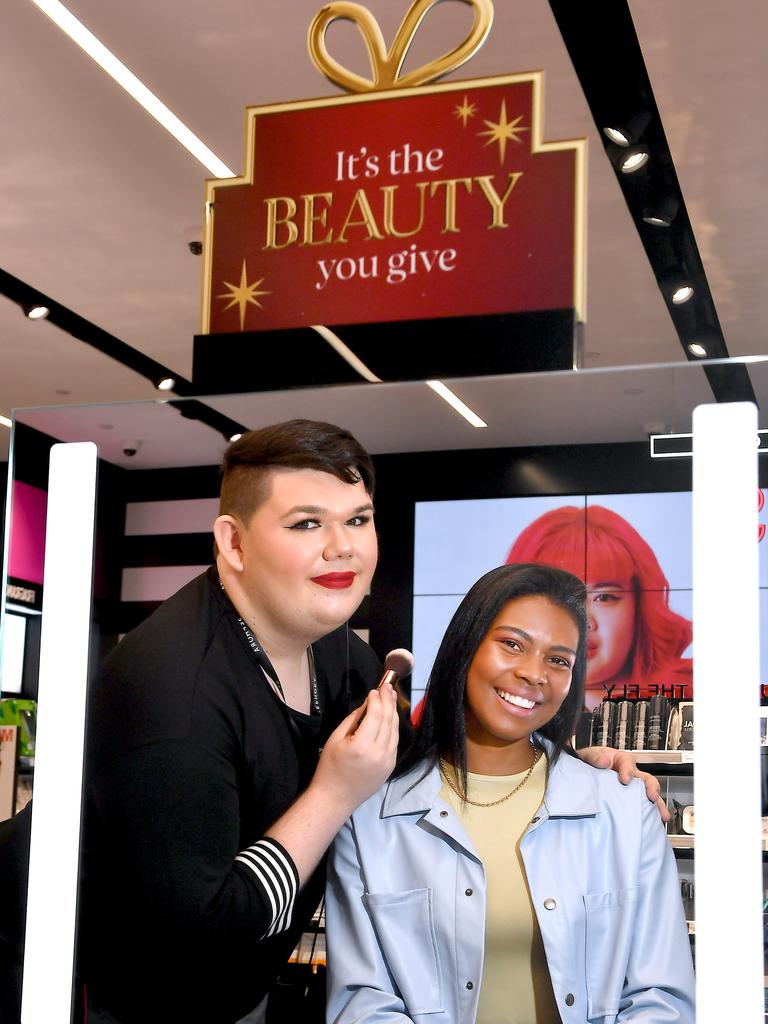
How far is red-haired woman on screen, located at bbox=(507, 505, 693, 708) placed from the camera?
48.5 inches

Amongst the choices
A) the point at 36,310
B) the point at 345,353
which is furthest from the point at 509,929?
the point at 36,310

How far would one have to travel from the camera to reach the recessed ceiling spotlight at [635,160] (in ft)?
12.2

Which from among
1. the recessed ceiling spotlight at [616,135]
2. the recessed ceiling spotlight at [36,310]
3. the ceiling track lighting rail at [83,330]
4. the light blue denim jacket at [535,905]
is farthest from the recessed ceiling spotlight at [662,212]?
the light blue denim jacket at [535,905]

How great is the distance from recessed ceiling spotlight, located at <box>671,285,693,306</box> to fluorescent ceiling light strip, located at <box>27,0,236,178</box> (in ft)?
5.94

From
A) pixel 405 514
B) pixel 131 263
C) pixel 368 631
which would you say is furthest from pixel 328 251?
pixel 131 263

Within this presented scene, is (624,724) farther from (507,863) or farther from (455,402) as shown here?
(455,402)

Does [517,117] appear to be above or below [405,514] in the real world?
above

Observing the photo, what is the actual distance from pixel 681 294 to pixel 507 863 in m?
3.87

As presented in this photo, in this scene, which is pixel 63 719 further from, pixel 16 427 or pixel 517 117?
pixel 517 117

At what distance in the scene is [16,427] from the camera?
5.00ft

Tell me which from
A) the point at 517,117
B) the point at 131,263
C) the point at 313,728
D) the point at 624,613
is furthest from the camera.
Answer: the point at 131,263

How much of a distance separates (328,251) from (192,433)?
0.31 m

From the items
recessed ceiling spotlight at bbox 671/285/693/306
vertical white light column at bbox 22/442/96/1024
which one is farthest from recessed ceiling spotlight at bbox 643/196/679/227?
vertical white light column at bbox 22/442/96/1024

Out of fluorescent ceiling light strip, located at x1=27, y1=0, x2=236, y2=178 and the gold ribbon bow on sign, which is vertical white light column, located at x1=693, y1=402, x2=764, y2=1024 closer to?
the gold ribbon bow on sign
